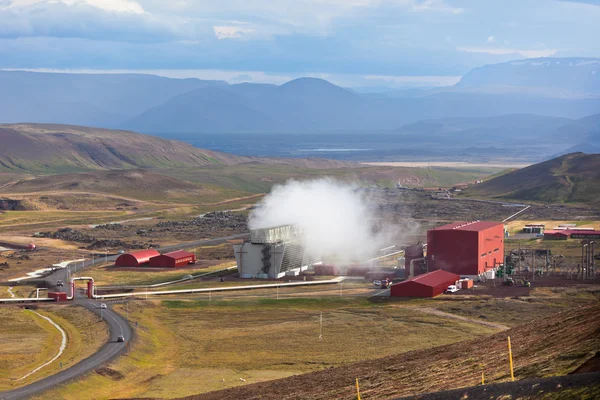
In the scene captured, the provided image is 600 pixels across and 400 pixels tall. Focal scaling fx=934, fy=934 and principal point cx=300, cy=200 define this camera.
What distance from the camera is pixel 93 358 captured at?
2397 inches

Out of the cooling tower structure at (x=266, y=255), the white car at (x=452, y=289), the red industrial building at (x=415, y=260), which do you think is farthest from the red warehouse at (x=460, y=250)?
the cooling tower structure at (x=266, y=255)

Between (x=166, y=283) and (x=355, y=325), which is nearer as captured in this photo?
(x=355, y=325)

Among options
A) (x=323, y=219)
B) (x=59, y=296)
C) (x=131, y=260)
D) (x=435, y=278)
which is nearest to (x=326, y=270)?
(x=323, y=219)

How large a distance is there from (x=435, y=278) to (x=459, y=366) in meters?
48.1

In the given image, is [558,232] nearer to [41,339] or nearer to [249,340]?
[249,340]

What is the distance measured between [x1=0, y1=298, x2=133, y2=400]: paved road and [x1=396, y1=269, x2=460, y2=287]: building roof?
86.6ft

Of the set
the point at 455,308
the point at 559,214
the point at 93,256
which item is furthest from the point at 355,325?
the point at 559,214

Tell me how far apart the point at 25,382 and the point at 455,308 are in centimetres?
3748

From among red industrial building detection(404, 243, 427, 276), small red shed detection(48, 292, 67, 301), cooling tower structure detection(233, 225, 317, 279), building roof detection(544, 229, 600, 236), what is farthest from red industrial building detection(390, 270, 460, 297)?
building roof detection(544, 229, 600, 236)

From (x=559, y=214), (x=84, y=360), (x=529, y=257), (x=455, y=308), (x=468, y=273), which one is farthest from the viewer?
(x=559, y=214)

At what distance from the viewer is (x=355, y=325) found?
238 feet

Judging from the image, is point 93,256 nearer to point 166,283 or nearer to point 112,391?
point 166,283

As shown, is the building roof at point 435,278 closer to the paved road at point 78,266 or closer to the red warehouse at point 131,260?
the paved road at point 78,266

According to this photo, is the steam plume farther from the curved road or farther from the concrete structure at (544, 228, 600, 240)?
the curved road
